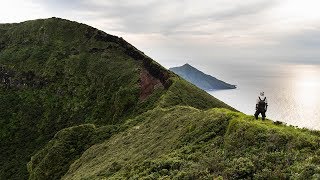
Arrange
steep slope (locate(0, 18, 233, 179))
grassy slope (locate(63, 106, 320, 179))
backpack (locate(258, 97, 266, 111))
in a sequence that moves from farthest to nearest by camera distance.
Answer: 1. steep slope (locate(0, 18, 233, 179))
2. backpack (locate(258, 97, 266, 111))
3. grassy slope (locate(63, 106, 320, 179))

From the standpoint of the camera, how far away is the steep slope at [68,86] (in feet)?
298

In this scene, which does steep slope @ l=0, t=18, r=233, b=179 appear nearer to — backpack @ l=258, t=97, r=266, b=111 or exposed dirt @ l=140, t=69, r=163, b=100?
exposed dirt @ l=140, t=69, r=163, b=100

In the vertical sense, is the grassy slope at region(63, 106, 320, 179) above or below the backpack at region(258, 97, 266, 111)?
below

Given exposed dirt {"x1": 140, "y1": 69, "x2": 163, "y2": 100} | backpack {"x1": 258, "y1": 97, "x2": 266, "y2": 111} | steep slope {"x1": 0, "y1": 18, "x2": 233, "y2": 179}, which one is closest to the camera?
backpack {"x1": 258, "y1": 97, "x2": 266, "y2": 111}

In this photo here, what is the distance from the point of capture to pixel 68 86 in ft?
388

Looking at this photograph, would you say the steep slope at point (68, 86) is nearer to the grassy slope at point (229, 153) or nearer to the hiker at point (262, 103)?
the grassy slope at point (229, 153)

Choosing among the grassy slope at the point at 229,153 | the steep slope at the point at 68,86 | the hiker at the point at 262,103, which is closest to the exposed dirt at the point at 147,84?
the steep slope at the point at 68,86

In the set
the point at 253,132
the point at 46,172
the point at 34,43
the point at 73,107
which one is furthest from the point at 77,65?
the point at 253,132

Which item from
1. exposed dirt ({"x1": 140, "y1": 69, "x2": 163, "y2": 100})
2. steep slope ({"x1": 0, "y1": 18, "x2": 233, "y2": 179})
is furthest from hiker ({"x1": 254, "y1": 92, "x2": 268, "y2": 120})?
exposed dirt ({"x1": 140, "y1": 69, "x2": 163, "y2": 100})

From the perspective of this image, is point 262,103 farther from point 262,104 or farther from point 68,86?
point 68,86

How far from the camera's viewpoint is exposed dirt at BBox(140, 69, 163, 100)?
314 ft

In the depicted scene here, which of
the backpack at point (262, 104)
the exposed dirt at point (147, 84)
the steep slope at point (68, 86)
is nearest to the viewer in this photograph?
the backpack at point (262, 104)

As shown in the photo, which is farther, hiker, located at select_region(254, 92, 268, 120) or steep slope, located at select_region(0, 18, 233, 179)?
steep slope, located at select_region(0, 18, 233, 179)

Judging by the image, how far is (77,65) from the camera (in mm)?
125938
